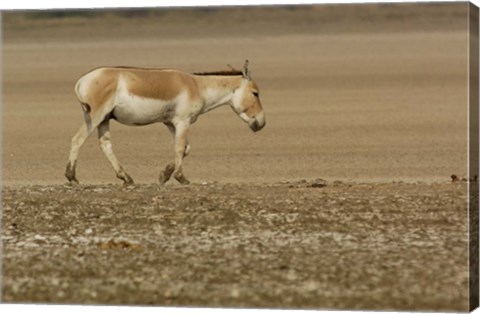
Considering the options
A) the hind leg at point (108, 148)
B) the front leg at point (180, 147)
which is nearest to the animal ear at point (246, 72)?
the front leg at point (180, 147)

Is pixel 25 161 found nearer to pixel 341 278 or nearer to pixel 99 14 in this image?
pixel 99 14

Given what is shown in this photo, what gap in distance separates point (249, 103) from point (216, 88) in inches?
13.8

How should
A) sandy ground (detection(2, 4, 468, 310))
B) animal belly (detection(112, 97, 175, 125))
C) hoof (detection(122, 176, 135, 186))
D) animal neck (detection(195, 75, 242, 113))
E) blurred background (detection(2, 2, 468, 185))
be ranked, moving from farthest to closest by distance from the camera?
animal neck (detection(195, 75, 242, 113)) → animal belly (detection(112, 97, 175, 125)) → hoof (detection(122, 176, 135, 186)) → blurred background (detection(2, 2, 468, 185)) → sandy ground (detection(2, 4, 468, 310))

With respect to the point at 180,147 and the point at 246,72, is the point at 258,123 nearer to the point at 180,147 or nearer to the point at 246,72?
the point at 246,72

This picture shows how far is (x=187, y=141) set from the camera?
1822cm

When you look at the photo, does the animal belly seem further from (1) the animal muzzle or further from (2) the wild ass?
(1) the animal muzzle

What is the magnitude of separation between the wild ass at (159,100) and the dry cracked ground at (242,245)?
0.38 m

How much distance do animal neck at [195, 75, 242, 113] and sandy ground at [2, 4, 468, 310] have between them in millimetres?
132

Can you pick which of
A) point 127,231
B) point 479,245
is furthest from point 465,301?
point 127,231

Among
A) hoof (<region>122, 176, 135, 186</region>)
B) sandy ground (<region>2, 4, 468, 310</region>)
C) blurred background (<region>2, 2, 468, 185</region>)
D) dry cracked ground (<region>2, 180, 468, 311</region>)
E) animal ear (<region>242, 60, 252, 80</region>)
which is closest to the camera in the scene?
dry cracked ground (<region>2, 180, 468, 311</region>)

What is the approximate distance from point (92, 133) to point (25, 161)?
153 cm

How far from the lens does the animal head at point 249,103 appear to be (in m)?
18.6

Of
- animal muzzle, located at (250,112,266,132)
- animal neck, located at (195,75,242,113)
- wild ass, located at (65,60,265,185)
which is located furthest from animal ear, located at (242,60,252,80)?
animal muzzle, located at (250,112,266,132)

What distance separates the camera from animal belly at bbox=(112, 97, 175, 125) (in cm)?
1850
